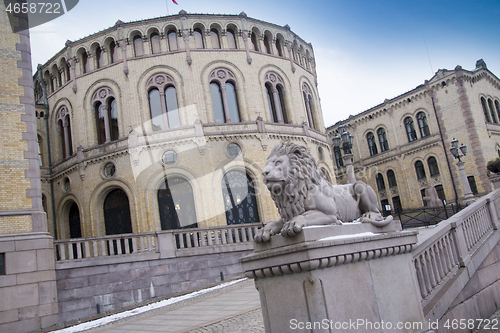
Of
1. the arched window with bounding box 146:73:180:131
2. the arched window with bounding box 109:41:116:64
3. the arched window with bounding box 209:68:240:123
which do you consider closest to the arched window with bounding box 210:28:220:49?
the arched window with bounding box 209:68:240:123

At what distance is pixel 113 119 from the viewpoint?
2689cm

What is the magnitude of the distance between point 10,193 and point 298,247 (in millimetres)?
11655

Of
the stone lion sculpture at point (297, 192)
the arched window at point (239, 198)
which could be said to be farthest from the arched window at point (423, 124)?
the stone lion sculpture at point (297, 192)

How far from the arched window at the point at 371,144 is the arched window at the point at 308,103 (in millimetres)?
15635

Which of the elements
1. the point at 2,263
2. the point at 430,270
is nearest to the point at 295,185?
the point at 430,270

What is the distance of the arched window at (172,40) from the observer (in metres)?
26.9

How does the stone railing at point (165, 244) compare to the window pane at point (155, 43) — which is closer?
the stone railing at point (165, 244)

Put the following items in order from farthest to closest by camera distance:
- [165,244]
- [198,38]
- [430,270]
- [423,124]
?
[423,124]
[198,38]
[165,244]
[430,270]

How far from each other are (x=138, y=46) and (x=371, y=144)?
2799 cm

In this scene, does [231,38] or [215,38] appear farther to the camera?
[231,38]

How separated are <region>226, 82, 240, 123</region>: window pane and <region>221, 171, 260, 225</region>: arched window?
3713mm

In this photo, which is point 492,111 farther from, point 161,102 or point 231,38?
point 161,102

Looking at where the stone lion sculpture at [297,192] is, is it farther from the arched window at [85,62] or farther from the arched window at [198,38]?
the arched window at [85,62]

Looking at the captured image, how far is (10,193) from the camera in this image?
12.6m
